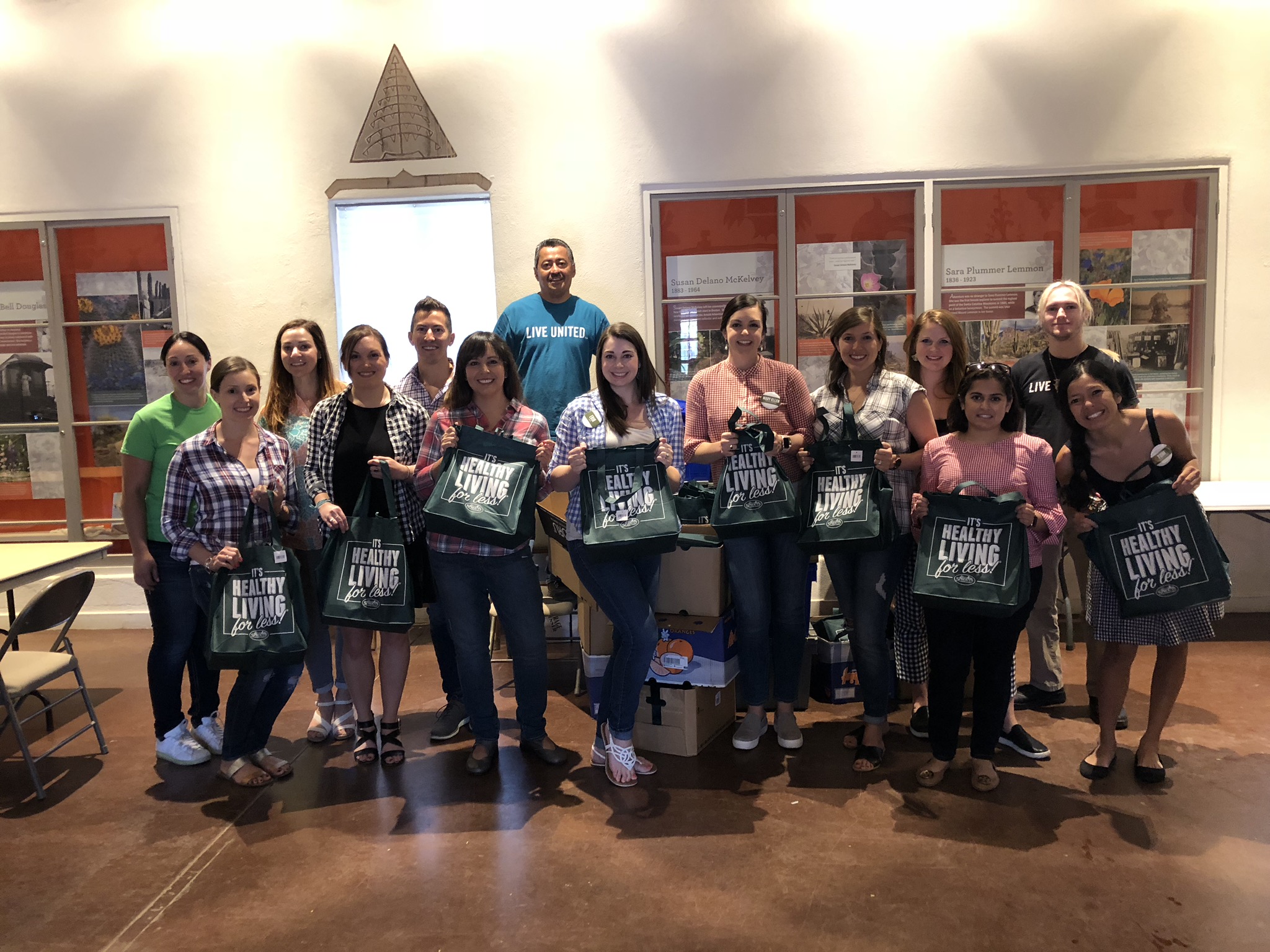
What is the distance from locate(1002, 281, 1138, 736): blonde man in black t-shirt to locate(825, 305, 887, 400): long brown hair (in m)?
0.58

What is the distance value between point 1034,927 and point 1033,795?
822mm

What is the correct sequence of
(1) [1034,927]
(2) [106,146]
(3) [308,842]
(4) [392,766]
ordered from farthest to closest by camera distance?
(2) [106,146], (4) [392,766], (3) [308,842], (1) [1034,927]

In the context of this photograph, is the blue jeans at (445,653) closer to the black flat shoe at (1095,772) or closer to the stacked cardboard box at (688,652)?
the stacked cardboard box at (688,652)

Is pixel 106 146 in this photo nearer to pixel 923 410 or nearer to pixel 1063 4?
pixel 923 410

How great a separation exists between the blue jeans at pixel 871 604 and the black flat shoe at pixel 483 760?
4.78 ft

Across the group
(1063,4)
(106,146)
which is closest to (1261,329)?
(1063,4)

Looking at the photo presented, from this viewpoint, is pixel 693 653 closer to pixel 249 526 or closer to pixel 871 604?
pixel 871 604

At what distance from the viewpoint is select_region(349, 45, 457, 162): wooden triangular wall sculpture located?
18.0 feet

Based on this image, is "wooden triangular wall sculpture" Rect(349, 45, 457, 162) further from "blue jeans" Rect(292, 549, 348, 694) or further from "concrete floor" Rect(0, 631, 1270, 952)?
"concrete floor" Rect(0, 631, 1270, 952)

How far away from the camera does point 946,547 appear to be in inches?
120

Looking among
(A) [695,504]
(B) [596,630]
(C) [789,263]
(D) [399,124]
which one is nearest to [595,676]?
(B) [596,630]

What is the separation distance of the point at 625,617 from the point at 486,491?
659 mm

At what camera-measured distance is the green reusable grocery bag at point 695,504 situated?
3.76 meters

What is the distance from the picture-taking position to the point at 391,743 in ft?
12.0
